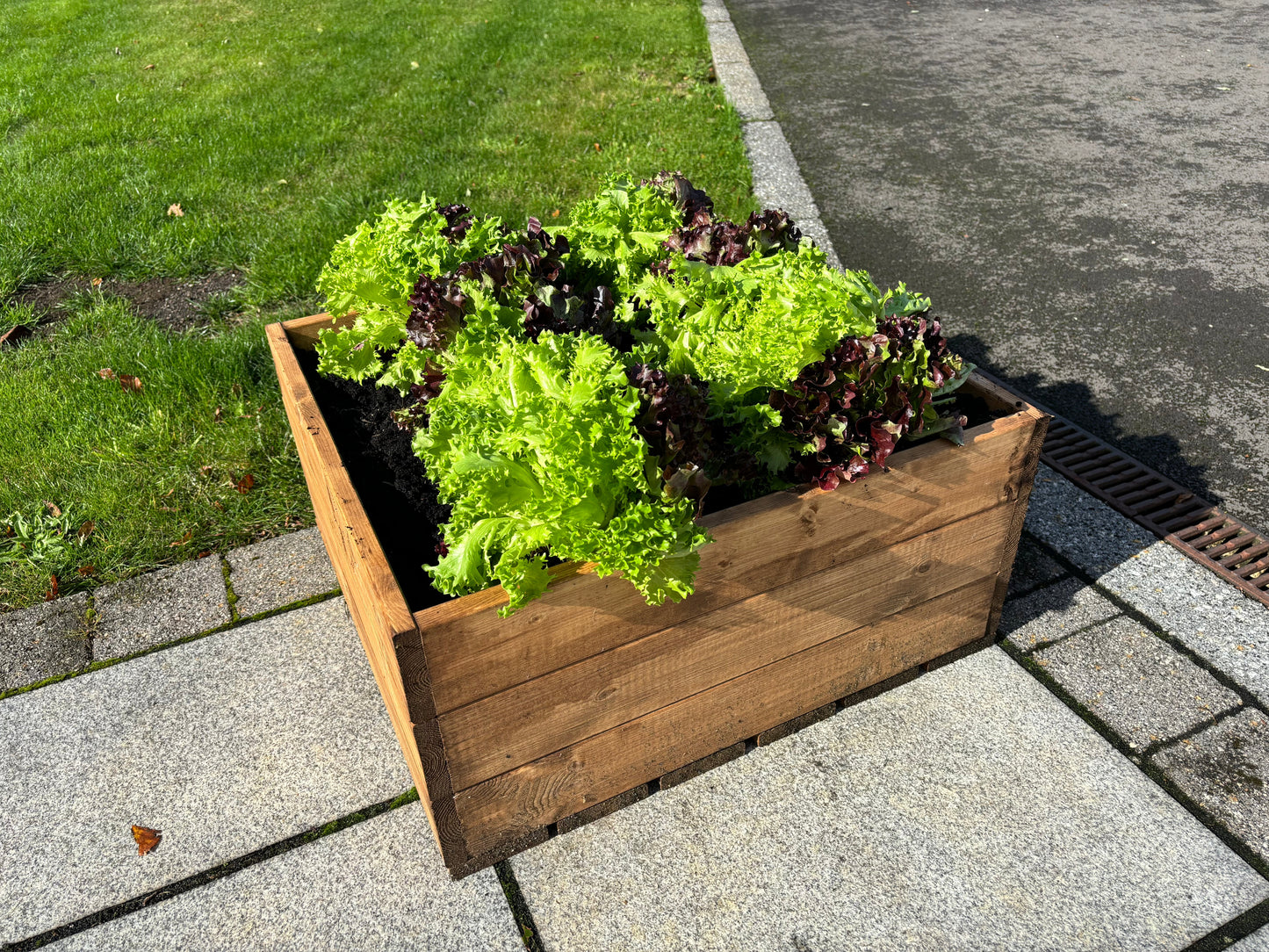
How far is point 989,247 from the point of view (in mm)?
5949

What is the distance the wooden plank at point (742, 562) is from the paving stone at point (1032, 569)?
73 centimetres

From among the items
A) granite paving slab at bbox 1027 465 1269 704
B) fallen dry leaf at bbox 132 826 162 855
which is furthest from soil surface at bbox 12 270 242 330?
granite paving slab at bbox 1027 465 1269 704

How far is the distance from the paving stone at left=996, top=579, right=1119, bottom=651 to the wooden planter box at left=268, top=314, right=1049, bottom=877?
0.73ft

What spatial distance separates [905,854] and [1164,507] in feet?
6.88

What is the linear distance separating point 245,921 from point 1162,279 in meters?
5.59

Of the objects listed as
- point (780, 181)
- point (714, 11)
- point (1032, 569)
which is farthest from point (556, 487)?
point (714, 11)

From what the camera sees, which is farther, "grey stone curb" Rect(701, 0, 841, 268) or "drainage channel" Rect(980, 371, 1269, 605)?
"grey stone curb" Rect(701, 0, 841, 268)

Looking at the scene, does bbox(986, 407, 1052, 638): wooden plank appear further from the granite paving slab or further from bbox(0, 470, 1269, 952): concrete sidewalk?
the granite paving slab

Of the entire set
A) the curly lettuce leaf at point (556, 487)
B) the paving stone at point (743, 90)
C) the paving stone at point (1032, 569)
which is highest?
the curly lettuce leaf at point (556, 487)

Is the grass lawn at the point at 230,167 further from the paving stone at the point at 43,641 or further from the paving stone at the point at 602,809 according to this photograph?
the paving stone at the point at 602,809

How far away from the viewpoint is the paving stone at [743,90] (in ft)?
25.7

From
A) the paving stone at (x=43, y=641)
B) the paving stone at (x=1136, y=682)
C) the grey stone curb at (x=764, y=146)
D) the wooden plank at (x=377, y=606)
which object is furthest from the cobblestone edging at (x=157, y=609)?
the grey stone curb at (x=764, y=146)

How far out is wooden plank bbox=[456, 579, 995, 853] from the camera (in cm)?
252

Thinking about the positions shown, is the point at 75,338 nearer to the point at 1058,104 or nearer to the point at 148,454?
the point at 148,454
